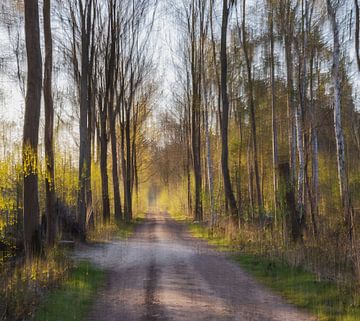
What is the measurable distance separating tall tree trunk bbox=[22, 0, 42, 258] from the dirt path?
210 centimetres

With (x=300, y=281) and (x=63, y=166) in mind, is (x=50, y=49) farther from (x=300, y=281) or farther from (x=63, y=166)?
(x=300, y=281)

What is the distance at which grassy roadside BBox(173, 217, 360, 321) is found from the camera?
7.18 m

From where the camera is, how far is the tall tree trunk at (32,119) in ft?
36.0

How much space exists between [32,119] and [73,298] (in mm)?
4781

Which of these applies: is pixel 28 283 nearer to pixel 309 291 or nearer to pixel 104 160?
pixel 309 291

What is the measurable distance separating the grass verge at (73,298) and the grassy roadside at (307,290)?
355 centimetres

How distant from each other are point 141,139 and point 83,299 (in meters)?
Answer: 35.1

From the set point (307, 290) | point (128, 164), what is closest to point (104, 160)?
point (128, 164)

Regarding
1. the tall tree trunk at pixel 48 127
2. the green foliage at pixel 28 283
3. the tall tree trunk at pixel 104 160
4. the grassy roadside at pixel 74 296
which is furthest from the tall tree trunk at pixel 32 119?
the tall tree trunk at pixel 104 160

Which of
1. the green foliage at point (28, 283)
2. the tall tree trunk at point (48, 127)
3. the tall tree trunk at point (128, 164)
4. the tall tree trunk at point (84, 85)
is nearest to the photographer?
the green foliage at point (28, 283)

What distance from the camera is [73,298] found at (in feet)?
27.3

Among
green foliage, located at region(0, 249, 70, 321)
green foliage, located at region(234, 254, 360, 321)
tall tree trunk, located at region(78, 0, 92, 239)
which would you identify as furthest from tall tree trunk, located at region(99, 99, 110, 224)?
green foliage, located at region(234, 254, 360, 321)

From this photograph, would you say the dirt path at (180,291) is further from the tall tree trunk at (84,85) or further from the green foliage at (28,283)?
the tall tree trunk at (84,85)

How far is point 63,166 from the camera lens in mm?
16844
